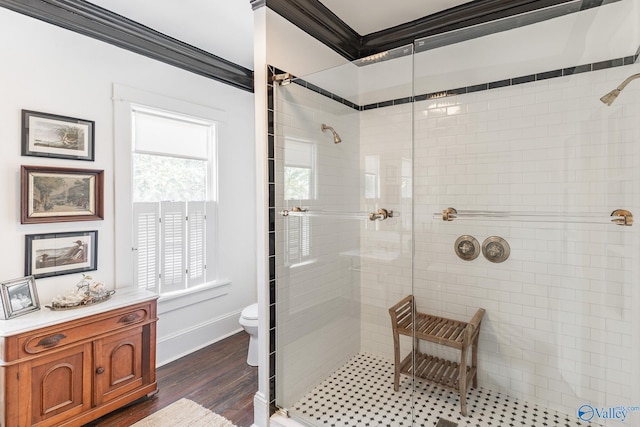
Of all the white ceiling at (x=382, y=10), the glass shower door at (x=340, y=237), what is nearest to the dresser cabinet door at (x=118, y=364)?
the glass shower door at (x=340, y=237)

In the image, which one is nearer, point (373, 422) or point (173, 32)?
point (373, 422)

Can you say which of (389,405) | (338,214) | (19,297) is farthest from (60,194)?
(389,405)

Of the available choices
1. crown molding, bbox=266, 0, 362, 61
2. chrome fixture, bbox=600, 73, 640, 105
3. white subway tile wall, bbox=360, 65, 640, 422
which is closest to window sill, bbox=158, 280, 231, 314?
white subway tile wall, bbox=360, 65, 640, 422

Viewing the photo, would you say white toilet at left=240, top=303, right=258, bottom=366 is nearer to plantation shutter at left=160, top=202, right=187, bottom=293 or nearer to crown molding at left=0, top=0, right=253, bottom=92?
plantation shutter at left=160, top=202, right=187, bottom=293

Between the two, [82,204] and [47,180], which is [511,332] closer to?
[82,204]

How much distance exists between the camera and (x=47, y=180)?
82.7 inches

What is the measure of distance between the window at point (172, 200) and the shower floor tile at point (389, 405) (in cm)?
155

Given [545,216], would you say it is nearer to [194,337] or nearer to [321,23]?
[321,23]

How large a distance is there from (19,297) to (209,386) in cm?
132

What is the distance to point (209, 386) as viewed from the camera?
240cm

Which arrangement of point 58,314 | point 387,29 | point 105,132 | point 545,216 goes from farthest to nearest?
Result: 1. point 387,29
2. point 105,132
3. point 58,314
4. point 545,216

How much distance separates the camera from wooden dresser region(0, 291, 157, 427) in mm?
1686

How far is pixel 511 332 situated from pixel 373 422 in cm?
96

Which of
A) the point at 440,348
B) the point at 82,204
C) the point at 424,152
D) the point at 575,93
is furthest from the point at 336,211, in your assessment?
the point at 82,204
